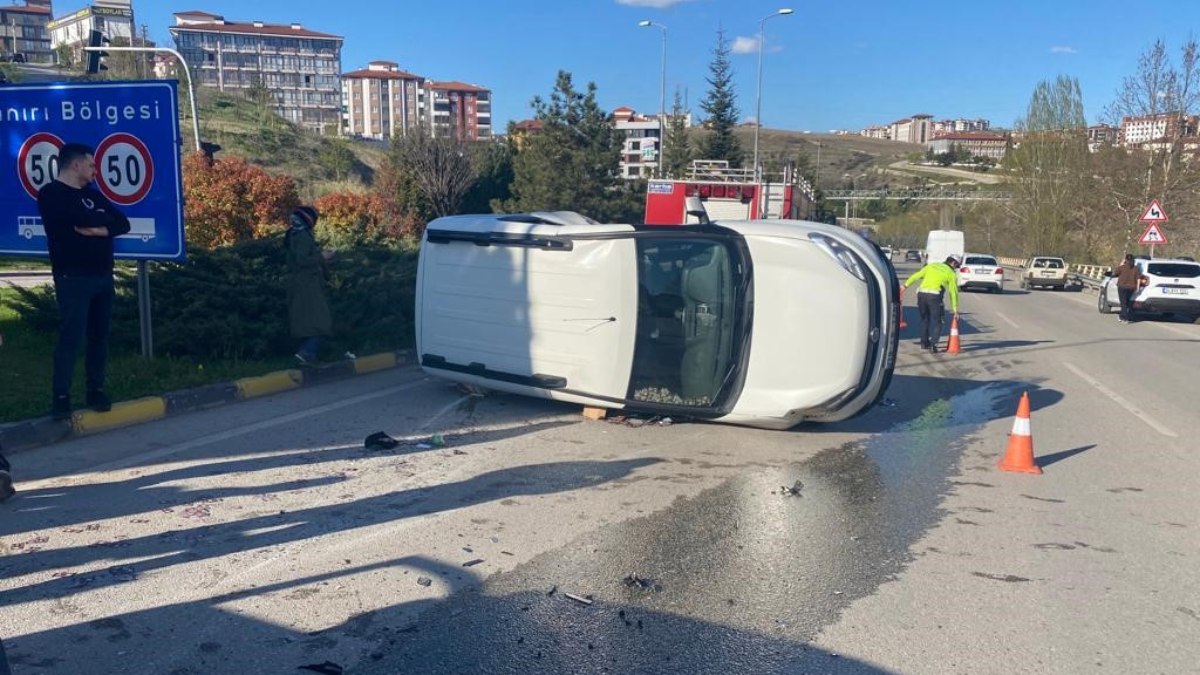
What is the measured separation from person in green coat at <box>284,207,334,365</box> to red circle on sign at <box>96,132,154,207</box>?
148 cm

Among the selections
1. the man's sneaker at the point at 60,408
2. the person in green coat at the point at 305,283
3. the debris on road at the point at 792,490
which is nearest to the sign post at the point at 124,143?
the person in green coat at the point at 305,283

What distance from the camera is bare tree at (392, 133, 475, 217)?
1217 inches

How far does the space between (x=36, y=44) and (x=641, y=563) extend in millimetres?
143497

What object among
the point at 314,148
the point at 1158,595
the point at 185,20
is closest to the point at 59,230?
the point at 1158,595

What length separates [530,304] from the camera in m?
8.21

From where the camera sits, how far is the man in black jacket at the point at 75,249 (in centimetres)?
668

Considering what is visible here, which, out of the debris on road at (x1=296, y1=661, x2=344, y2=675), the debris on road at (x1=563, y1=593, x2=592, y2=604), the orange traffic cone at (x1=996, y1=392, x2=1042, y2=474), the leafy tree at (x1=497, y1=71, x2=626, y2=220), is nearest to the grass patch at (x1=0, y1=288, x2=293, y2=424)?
the debris on road at (x1=296, y1=661, x2=344, y2=675)

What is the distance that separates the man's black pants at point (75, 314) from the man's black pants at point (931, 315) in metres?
11.5

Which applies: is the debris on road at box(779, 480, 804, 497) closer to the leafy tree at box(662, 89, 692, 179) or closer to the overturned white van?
the overturned white van

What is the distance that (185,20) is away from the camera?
12506cm

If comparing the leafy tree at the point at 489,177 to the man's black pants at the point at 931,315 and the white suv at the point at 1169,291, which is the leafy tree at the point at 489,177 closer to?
A: the white suv at the point at 1169,291

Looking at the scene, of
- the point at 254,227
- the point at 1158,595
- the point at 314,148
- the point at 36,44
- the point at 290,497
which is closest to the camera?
the point at 1158,595

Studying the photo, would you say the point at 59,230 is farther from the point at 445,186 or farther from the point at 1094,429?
the point at 445,186

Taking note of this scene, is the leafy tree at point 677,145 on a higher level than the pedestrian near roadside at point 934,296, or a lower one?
higher
